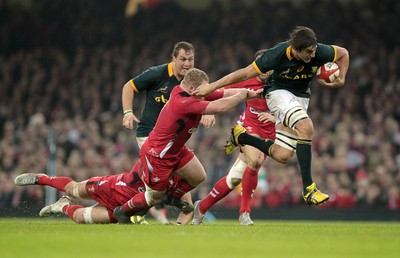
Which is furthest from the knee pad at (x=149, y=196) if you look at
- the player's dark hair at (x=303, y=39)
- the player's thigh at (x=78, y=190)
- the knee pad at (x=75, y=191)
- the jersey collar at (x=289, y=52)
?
the player's dark hair at (x=303, y=39)

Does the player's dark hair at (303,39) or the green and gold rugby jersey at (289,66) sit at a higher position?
the player's dark hair at (303,39)

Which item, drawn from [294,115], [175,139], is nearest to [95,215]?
[175,139]

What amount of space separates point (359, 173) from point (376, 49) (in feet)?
14.0

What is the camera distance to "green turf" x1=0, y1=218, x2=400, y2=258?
7895 mm

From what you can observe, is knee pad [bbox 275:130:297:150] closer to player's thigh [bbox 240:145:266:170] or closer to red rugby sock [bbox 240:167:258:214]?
player's thigh [bbox 240:145:266:170]

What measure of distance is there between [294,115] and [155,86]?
2186 mm

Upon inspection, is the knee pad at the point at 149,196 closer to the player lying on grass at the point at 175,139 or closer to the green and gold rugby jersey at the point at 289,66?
the player lying on grass at the point at 175,139

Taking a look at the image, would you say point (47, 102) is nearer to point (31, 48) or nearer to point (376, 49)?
point (31, 48)

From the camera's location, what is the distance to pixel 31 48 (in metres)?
24.8

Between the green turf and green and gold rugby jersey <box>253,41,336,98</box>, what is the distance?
1.84 metres

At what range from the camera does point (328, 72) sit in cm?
1131

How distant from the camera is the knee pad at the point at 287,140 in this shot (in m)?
11.6

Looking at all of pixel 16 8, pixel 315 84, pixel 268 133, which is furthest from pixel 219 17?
pixel 268 133

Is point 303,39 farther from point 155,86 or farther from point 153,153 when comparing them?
point 155,86
